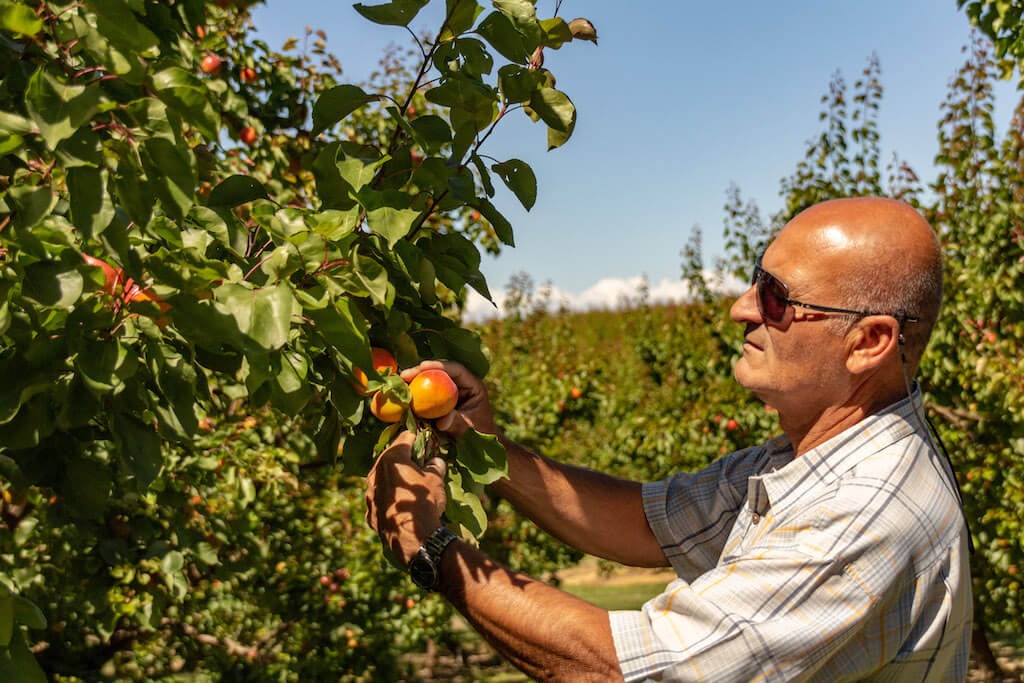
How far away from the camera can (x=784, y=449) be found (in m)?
1.93

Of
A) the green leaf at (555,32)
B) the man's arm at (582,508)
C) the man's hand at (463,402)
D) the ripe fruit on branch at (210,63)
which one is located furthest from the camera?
the ripe fruit on branch at (210,63)

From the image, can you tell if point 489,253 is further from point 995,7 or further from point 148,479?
point 148,479

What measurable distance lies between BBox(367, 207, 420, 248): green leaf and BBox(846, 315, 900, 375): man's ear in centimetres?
85

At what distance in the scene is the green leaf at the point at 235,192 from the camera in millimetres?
1426

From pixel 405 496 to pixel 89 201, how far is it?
68cm

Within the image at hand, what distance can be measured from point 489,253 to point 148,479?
454 cm

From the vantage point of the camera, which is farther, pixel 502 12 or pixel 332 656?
pixel 332 656

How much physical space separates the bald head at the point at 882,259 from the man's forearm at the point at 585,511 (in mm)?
708

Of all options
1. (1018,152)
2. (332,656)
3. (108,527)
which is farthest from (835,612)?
(1018,152)

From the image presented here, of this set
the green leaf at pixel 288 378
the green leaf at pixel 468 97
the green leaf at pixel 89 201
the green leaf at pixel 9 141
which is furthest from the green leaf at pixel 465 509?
the green leaf at pixel 9 141

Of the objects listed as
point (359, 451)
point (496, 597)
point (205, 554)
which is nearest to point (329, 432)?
point (359, 451)

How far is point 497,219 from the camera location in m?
1.51

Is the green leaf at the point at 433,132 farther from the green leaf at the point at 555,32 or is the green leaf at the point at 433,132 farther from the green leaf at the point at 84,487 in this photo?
the green leaf at the point at 84,487

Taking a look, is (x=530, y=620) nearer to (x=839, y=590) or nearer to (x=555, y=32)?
(x=839, y=590)
